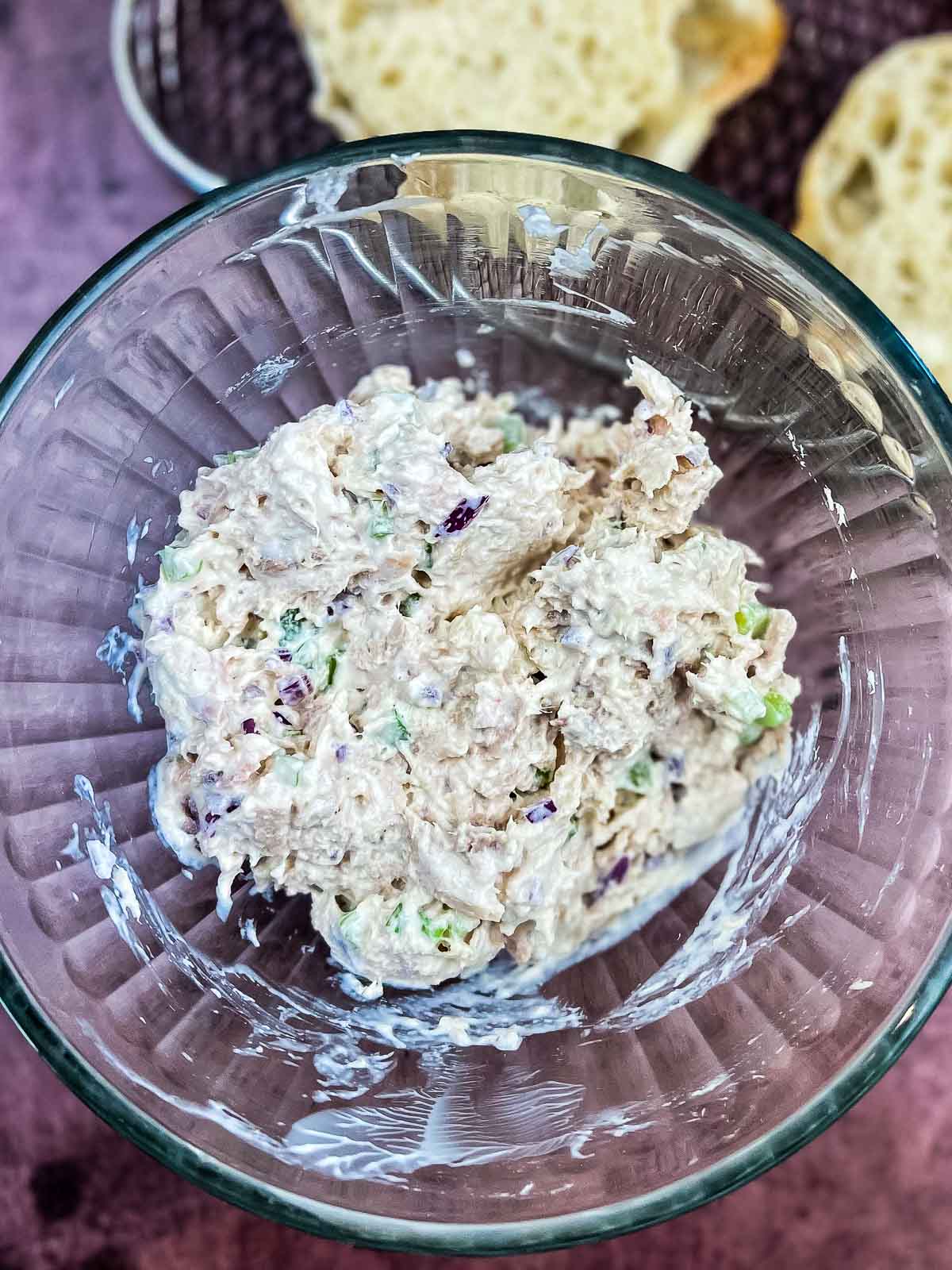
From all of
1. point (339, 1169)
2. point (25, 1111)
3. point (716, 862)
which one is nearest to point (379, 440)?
point (716, 862)

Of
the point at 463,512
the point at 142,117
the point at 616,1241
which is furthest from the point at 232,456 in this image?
the point at 616,1241

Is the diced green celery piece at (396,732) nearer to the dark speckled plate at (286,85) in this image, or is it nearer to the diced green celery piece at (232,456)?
the diced green celery piece at (232,456)

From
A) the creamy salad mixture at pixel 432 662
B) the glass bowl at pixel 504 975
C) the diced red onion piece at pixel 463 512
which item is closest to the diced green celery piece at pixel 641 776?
the creamy salad mixture at pixel 432 662

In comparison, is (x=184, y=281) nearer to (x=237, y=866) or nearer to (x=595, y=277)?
(x=595, y=277)

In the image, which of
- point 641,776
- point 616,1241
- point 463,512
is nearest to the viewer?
point 463,512

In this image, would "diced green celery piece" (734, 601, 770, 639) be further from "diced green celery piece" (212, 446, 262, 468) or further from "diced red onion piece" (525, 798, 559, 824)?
"diced green celery piece" (212, 446, 262, 468)

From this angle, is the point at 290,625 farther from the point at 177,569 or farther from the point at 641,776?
the point at 641,776
